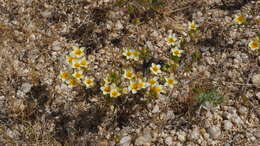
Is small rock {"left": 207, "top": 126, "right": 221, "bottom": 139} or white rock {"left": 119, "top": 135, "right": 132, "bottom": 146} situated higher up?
small rock {"left": 207, "top": 126, "right": 221, "bottom": 139}

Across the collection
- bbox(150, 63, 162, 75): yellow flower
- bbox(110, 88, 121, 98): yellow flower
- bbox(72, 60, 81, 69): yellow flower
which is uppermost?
bbox(72, 60, 81, 69): yellow flower

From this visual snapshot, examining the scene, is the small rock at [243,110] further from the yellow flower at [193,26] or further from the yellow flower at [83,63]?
the yellow flower at [83,63]

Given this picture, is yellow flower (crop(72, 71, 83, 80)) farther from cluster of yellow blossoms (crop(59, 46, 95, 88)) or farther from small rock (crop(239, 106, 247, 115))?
small rock (crop(239, 106, 247, 115))

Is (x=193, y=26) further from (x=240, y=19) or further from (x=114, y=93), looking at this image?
(x=114, y=93)

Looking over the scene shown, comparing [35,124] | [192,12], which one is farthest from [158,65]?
[35,124]

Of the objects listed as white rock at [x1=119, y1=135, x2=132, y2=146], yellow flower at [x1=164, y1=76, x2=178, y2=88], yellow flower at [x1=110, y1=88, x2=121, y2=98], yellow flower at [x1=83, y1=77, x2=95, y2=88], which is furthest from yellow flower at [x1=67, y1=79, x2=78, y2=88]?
yellow flower at [x1=164, y1=76, x2=178, y2=88]

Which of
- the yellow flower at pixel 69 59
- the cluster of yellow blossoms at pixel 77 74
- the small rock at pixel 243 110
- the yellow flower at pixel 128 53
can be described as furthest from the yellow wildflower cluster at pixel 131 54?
the small rock at pixel 243 110

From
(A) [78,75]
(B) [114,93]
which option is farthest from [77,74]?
(B) [114,93]
